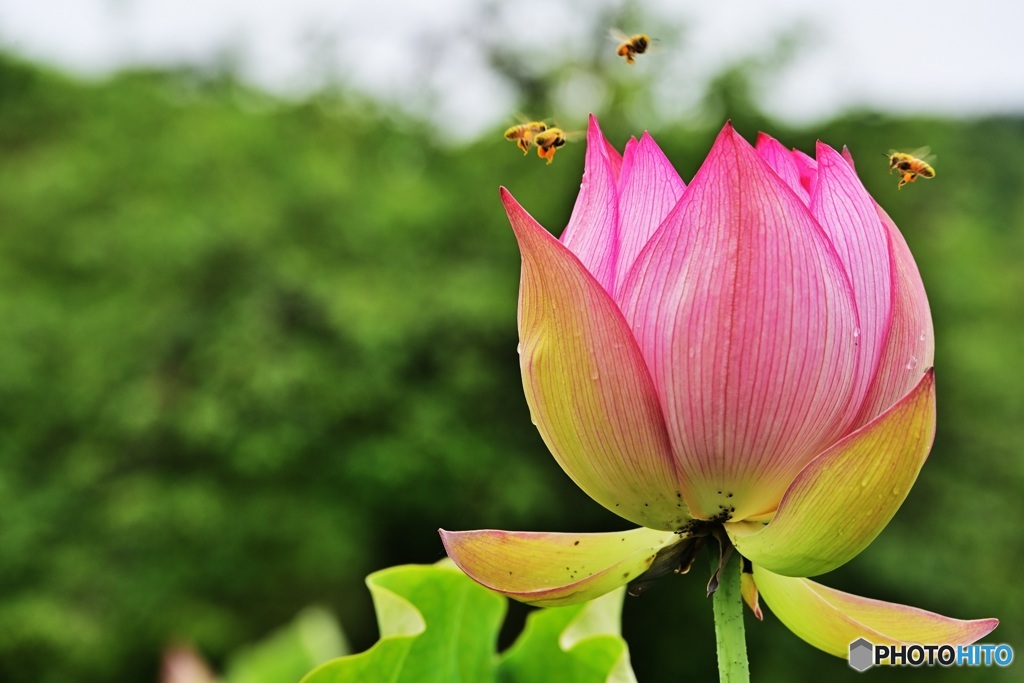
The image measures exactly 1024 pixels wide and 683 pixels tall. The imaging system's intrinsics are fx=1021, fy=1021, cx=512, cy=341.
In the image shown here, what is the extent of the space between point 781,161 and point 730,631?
0.15 metres

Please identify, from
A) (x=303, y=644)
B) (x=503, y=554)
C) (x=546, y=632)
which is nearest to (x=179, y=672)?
(x=303, y=644)

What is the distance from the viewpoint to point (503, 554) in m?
0.29

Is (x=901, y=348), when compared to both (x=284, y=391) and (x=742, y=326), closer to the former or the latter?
(x=742, y=326)

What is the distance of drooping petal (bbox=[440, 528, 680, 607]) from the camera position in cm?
29

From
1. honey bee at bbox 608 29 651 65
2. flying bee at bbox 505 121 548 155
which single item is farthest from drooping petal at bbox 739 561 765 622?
honey bee at bbox 608 29 651 65

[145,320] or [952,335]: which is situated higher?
[145,320]

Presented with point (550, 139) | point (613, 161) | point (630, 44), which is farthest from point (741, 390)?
point (630, 44)

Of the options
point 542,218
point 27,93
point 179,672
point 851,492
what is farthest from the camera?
point 27,93

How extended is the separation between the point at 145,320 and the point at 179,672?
380 cm

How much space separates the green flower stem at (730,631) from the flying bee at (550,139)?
0.23m

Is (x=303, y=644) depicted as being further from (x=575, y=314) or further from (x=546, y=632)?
(x=575, y=314)

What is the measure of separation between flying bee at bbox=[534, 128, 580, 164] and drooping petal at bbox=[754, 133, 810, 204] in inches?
4.9

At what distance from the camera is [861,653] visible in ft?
0.98

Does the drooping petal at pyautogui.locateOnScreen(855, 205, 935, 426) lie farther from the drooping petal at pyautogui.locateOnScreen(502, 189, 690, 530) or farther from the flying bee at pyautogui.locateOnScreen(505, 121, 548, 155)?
the flying bee at pyautogui.locateOnScreen(505, 121, 548, 155)
